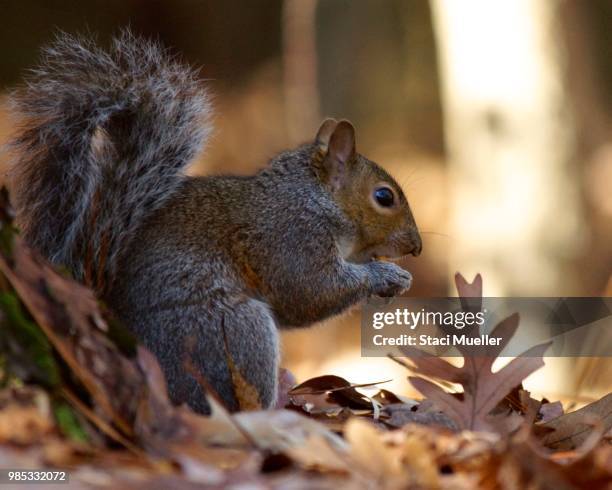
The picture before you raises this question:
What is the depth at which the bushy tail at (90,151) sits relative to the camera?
6.57 feet

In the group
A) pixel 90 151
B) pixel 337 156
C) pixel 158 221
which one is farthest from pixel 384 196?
pixel 90 151

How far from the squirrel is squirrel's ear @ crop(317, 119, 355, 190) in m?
0.23

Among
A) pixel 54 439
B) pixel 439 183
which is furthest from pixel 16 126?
pixel 439 183

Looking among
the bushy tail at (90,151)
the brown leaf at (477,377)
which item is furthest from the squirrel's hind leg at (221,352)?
the brown leaf at (477,377)

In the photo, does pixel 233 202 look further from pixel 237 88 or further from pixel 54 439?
pixel 237 88

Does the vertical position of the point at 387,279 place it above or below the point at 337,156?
below

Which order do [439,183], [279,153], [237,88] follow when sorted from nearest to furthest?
1. [279,153]
2. [439,183]
3. [237,88]

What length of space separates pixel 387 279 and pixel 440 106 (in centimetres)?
457

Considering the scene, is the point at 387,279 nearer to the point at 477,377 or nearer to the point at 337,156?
Answer: the point at 337,156

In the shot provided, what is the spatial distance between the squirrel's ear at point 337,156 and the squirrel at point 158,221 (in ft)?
0.74

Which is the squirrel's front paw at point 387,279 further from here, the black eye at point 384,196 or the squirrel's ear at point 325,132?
the squirrel's ear at point 325,132

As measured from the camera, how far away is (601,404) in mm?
1876

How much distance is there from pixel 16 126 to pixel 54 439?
1011 mm

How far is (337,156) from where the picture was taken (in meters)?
2.57
